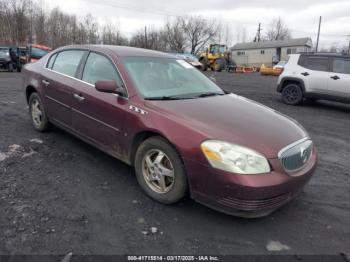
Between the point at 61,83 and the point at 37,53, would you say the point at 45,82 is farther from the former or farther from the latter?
the point at 37,53

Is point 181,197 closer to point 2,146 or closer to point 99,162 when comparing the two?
point 99,162

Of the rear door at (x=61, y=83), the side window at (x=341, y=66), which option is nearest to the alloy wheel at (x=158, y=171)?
the rear door at (x=61, y=83)

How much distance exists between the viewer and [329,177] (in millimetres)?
4164

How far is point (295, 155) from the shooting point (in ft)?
9.55

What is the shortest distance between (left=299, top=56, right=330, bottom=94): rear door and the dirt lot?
18.8ft

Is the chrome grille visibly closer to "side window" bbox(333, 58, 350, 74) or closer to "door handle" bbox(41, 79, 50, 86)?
"door handle" bbox(41, 79, 50, 86)

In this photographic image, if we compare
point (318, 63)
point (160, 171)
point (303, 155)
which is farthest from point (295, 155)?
point (318, 63)

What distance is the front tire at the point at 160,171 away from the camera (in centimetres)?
294

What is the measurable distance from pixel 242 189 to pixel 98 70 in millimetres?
2513

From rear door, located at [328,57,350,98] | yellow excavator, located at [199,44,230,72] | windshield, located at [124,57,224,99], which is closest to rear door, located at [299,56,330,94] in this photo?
rear door, located at [328,57,350,98]

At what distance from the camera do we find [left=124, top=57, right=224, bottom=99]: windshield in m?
3.56

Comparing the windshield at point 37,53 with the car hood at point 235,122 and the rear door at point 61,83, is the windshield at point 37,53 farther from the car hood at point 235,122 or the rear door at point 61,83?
the car hood at point 235,122

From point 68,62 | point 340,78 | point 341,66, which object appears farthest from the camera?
point 341,66

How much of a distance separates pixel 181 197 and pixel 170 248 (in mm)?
578
